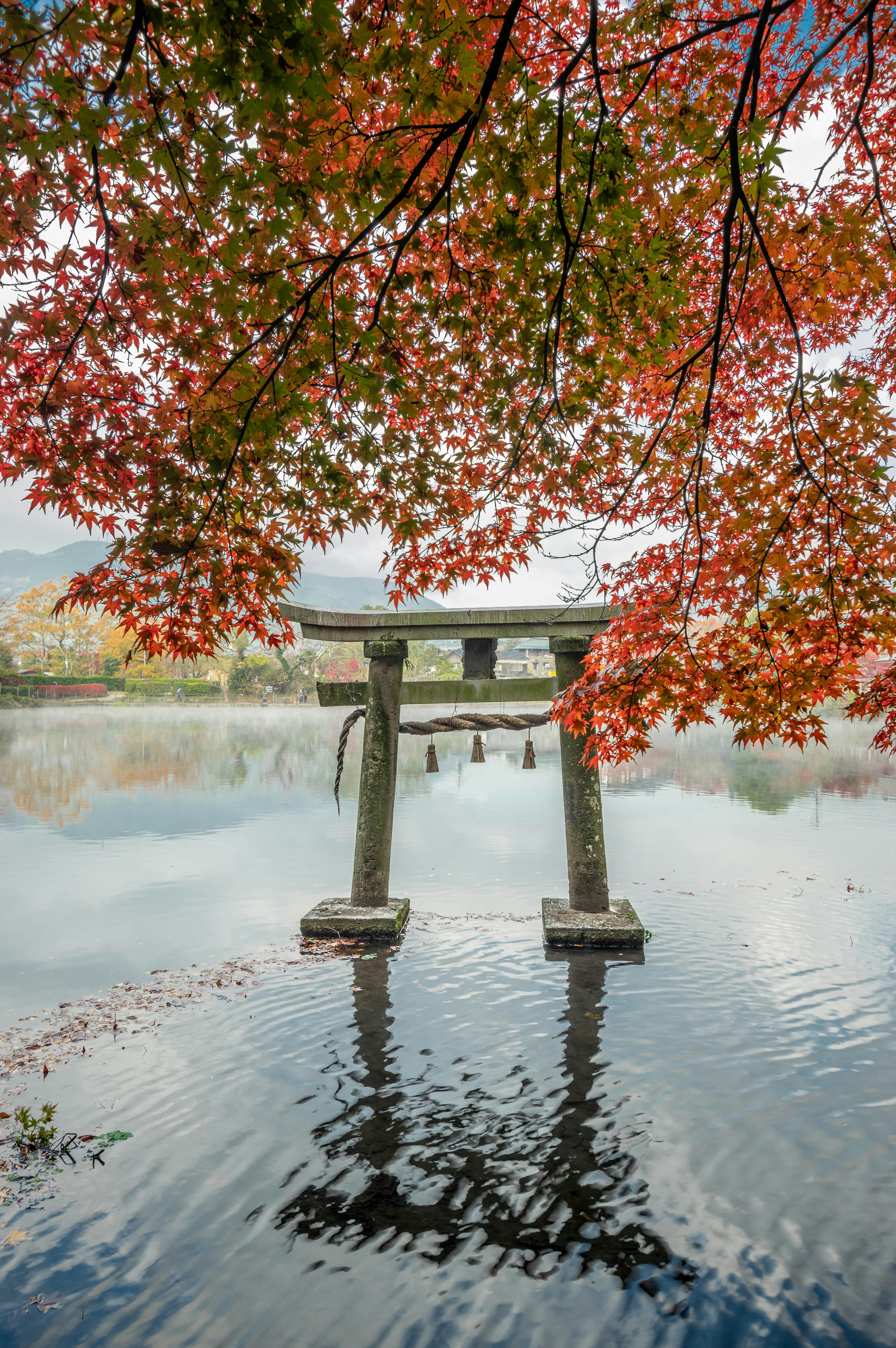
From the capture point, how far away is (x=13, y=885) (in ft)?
35.4

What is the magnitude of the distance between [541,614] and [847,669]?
134 inches

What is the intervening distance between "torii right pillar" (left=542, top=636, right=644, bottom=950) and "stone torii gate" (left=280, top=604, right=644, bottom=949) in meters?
0.01

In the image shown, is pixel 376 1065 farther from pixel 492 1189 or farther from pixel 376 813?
pixel 376 813

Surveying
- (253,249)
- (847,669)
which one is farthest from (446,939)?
(253,249)

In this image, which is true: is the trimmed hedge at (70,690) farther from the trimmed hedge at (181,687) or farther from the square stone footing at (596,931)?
the square stone footing at (596,931)

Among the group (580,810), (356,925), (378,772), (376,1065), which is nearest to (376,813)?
(378,772)

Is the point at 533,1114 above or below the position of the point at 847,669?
below

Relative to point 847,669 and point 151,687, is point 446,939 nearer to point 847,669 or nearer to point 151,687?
point 847,669

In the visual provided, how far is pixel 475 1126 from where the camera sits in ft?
14.1

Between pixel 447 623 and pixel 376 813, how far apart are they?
2225 mm

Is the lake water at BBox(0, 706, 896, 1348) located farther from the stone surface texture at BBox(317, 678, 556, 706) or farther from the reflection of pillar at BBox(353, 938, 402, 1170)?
the stone surface texture at BBox(317, 678, 556, 706)

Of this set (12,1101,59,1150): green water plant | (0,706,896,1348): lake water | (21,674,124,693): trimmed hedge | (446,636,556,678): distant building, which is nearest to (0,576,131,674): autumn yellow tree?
(21,674,124,693): trimmed hedge

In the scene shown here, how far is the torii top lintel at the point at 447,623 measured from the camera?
709 centimetres

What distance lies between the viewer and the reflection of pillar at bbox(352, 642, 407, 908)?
7.61 m
